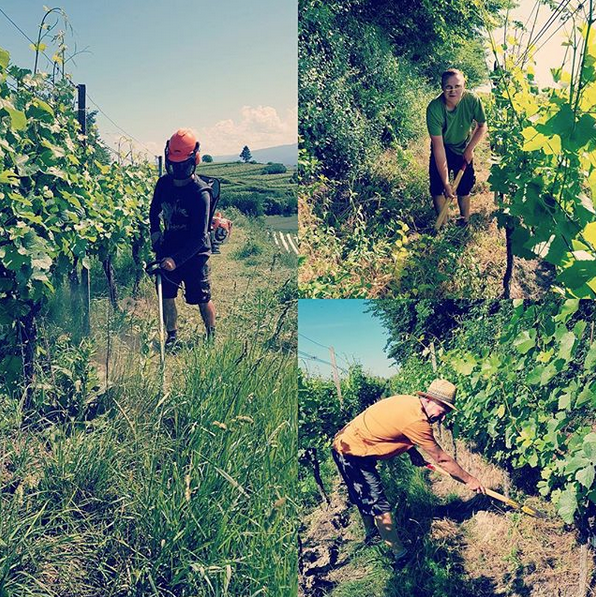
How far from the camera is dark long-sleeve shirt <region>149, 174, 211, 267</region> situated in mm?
3855

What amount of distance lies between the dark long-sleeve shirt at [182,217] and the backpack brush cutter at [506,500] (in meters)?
2.09

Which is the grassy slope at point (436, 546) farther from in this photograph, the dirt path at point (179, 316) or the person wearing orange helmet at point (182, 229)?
the person wearing orange helmet at point (182, 229)

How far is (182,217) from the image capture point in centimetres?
396

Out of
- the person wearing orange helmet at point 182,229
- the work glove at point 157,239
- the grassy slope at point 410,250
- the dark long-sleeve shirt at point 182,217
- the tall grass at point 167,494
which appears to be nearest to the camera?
the tall grass at point 167,494

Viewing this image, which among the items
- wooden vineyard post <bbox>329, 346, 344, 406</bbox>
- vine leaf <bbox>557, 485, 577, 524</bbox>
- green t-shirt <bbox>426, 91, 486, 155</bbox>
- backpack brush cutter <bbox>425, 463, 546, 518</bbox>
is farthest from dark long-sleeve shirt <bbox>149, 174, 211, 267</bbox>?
vine leaf <bbox>557, 485, 577, 524</bbox>

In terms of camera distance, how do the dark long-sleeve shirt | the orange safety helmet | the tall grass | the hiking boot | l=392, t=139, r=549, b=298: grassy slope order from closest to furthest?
the tall grass < l=392, t=139, r=549, b=298: grassy slope < the hiking boot < the orange safety helmet < the dark long-sleeve shirt

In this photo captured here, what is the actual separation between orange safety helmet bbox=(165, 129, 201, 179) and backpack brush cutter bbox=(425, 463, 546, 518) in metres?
2.29

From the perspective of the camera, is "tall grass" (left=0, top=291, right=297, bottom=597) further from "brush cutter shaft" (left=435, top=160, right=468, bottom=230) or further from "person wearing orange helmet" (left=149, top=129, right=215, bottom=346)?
"brush cutter shaft" (left=435, top=160, right=468, bottom=230)

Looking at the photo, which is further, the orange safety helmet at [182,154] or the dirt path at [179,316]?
the orange safety helmet at [182,154]

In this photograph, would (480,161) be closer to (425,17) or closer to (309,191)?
(425,17)

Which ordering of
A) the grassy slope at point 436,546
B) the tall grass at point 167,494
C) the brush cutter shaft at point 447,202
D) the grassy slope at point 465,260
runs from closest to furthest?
1. the tall grass at point 167,494
2. the grassy slope at point 436,546
3. the grassy slope at point 465,260
4. the brush cutter shaft at point 447,202

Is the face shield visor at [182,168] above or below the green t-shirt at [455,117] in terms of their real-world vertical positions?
below

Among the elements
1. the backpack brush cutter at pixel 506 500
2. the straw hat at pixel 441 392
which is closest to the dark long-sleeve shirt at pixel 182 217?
the straw hat at pixel 441 392

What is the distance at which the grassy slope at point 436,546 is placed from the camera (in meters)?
2.52
